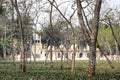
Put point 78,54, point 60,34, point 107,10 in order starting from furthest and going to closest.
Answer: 1. point 78,54
2. point 60,34
3. point 107,10

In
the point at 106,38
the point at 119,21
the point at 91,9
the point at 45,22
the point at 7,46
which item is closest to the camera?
the point at 91,9

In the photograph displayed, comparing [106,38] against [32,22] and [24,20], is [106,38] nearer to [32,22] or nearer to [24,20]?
[32,22]

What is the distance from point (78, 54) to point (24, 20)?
72849mm

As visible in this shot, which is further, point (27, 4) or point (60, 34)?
point (60, 34)

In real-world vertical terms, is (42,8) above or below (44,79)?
above

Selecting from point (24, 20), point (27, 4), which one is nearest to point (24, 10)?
point (27, 4)

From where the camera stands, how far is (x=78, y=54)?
12338 cm

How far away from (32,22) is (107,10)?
16254 millimetres

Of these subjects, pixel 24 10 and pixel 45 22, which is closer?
pixel 24 10

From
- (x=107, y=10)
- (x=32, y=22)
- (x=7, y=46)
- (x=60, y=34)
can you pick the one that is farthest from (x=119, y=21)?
(x=7, y=46)

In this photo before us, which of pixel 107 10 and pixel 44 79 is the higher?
pixel 107 10

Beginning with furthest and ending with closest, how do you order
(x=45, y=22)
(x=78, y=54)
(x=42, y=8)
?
1. (x=78, y=54)
2. (x=45, y=22)
3. (x=42, y=8)

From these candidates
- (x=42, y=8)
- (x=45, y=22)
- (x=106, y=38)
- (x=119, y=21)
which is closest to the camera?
(x=42, y=8)

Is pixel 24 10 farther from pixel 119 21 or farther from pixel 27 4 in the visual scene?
pixel 119 21
